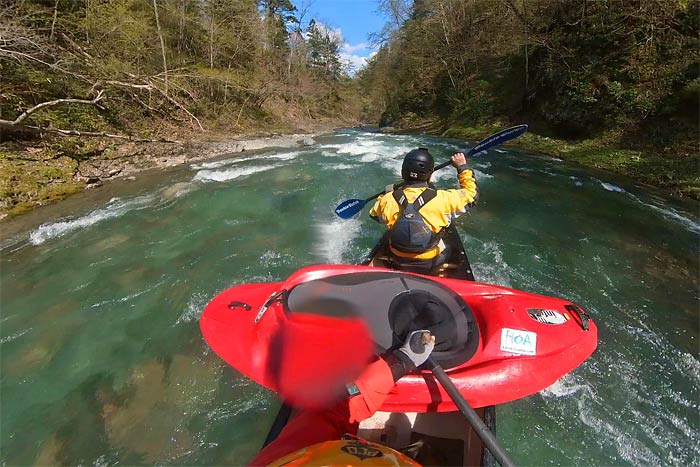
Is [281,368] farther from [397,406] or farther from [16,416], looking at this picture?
[16,416]

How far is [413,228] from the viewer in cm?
280

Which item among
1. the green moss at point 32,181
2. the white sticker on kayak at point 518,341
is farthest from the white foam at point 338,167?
the white sticker on kayak at point 518,341

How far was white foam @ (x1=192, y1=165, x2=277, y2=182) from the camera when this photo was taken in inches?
317

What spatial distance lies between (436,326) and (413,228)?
38.1 inches

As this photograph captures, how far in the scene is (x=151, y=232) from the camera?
5.31m

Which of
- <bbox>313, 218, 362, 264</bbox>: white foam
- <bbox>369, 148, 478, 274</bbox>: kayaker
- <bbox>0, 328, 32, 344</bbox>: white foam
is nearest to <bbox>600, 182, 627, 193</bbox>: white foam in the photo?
<bbox>313, 218, 362, 264</bbox>: white foam

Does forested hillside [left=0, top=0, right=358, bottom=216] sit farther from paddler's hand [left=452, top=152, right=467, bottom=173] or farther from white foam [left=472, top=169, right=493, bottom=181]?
white foam [left=472, top=169, right=493, bottom=181]

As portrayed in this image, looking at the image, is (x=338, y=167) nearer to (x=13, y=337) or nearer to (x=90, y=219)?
(x=90, y=219)

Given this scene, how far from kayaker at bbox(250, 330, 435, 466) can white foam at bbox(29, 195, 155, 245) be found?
17.4ft

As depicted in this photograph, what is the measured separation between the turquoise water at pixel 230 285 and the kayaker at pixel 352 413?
1.04m

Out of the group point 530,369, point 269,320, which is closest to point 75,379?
point 269,320

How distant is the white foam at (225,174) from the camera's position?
806 centimetres

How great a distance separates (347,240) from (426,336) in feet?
11.5

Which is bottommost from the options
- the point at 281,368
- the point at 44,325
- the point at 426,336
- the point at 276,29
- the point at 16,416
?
the point at 16,416
